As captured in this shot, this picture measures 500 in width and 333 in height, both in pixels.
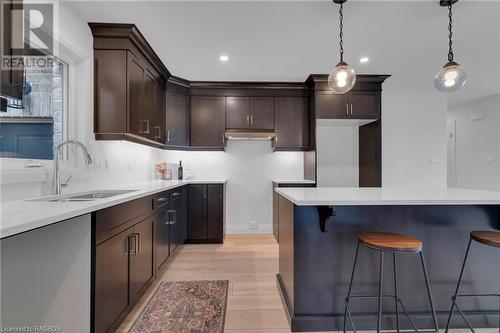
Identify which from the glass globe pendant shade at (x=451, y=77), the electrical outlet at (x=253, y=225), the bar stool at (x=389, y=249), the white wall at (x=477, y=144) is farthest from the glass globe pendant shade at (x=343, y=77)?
the white wall at (x=477, y=144)

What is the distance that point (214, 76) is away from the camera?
363 cm

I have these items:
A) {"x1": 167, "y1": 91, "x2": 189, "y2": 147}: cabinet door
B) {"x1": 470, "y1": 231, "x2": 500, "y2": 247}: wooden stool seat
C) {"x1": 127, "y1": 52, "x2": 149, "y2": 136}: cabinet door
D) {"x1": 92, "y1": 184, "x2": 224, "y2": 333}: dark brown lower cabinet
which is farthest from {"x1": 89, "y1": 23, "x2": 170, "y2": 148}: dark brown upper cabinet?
{"x1": 470, "y1": 231, "x2": 500, "y2": 247}: wooden stool seat

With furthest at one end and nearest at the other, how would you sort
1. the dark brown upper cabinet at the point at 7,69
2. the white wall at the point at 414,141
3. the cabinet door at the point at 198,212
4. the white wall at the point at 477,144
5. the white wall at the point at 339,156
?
1. the white wall at the point at 477,144
2. the white wall at the point at 339,156
3. the white wall at the point at 414,141
4. the cabinet door at the point at 198,212
5. the dark brown upper cabinet at the point at 7,69

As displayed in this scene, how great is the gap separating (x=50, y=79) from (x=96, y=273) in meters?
1.76

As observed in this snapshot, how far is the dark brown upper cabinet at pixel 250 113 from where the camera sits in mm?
3943

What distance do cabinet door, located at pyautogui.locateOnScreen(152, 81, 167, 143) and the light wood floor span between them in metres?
1.67

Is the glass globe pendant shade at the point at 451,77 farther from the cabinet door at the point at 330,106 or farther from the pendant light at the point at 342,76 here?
the cabinet door at the point at 330,106

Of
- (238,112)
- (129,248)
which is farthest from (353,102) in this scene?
(129,248)

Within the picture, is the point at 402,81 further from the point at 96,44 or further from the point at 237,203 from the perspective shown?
the point at 96,44

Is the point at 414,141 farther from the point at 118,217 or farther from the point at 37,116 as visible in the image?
the point at 37,116

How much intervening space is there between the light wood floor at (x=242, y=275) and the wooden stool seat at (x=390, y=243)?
3.02 ft

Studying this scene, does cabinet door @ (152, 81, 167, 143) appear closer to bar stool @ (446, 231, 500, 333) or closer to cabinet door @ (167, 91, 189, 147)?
cabinet door @ (167, 91, 189, 147)

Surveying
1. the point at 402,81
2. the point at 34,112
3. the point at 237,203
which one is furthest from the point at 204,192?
the point at 402,81

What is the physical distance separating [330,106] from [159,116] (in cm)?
262
